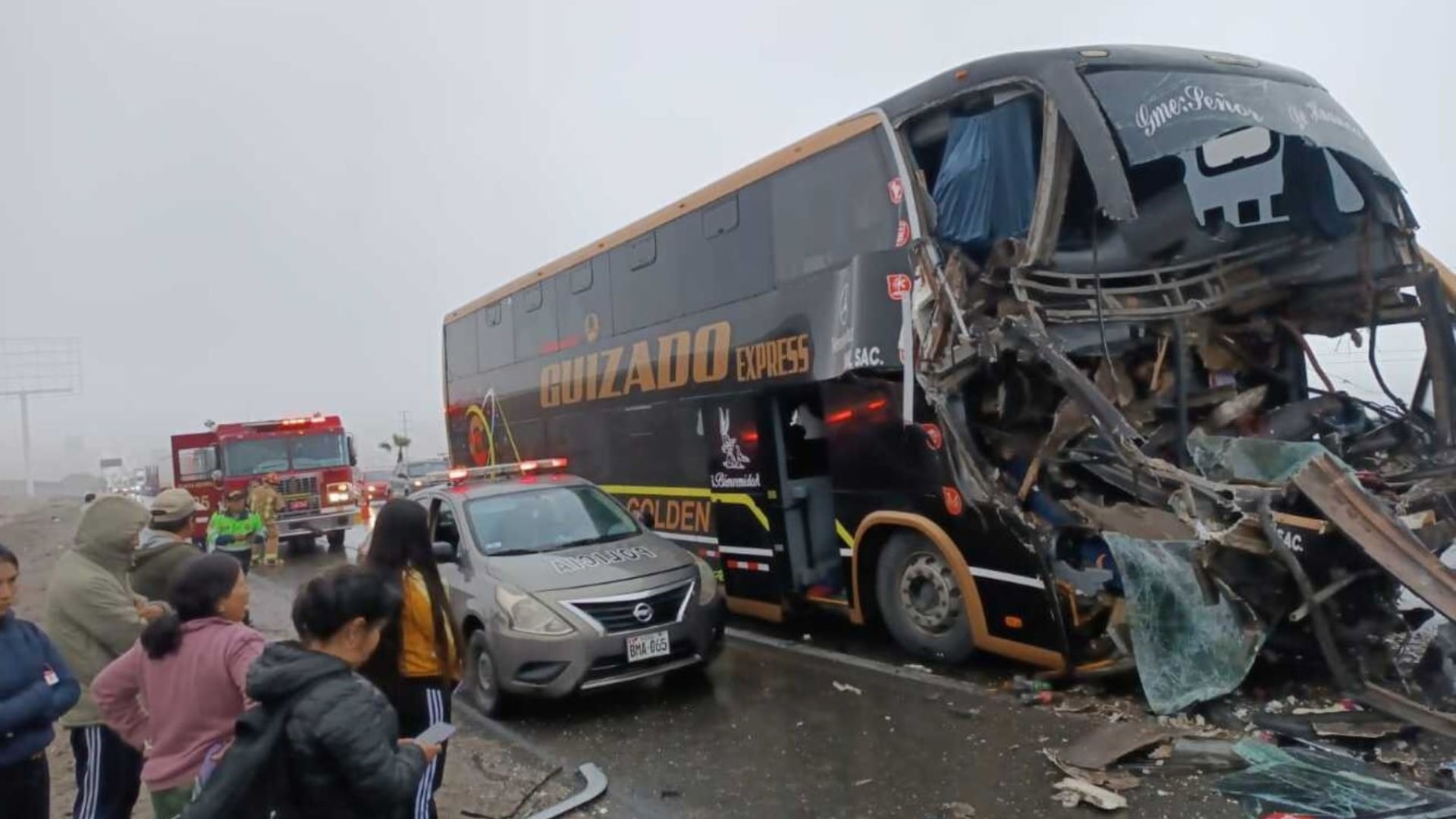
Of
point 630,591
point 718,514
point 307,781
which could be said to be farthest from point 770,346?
point 307,781

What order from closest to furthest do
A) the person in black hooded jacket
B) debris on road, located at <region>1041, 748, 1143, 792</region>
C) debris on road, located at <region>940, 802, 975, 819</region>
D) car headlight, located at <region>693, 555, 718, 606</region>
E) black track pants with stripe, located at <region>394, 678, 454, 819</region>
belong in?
the person in black hooded jacket < black track pants with stripe, located at <region>394, 678, 454, 819</region> < debris on road, located at <region>940, 802, 975, 819</region> < debris on road, located at <region>1041, 748, 1143, 792</region> < car headlight, located at <region>693, 555, 718, 606</region>

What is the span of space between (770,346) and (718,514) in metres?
1.81

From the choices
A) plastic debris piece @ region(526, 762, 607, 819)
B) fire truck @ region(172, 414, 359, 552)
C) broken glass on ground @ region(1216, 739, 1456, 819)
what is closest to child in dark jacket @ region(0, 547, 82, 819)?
plastic debris piece @ region(526, 762, 607, 819)

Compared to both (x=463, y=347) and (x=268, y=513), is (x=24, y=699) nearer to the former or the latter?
(x=463, y=347)

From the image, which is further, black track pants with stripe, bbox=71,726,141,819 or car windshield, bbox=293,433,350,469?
car windshield, bbox=293,433,350,469

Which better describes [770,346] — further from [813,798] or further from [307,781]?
[307,781]

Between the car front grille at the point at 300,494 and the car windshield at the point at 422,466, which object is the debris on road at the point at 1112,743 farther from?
the car windshield at the point at 422,466

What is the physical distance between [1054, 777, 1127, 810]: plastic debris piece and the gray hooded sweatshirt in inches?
163

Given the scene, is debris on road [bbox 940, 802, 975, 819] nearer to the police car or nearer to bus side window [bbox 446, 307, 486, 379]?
the police car

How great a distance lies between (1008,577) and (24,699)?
523 cm

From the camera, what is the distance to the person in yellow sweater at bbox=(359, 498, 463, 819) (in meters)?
3.98

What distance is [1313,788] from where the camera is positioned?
456cm

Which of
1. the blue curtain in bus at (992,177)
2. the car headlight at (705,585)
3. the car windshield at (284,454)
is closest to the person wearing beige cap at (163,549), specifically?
the car headlight at (705,585)

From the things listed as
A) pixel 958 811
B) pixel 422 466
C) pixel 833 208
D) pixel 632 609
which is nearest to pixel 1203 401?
pixel 833 208
